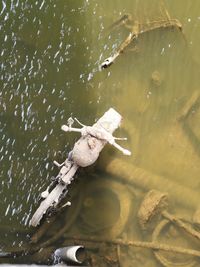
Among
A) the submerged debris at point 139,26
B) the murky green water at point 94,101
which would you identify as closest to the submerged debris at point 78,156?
the murky green water at point 94,101

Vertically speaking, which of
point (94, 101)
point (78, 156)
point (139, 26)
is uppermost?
point (139, 26)

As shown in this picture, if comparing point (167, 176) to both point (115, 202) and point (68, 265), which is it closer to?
point (115, 202)

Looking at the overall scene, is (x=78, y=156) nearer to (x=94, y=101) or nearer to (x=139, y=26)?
(x=94, y=101)

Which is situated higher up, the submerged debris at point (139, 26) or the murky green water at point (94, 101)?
the submerged debris at point (139, 26)

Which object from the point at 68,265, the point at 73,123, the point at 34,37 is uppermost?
the point at 34,37

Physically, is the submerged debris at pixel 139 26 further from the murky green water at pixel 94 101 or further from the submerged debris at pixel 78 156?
the submerged debris at pixel 78 156

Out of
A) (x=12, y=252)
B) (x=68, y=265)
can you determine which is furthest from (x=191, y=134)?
(x=12, y=252)

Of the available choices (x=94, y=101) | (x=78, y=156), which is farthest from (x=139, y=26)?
(x=78, y=156)

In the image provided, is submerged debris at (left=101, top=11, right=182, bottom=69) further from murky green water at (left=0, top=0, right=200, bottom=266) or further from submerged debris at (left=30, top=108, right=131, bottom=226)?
submerged debris at (left=30, top=108, right=131, bottom=226)
